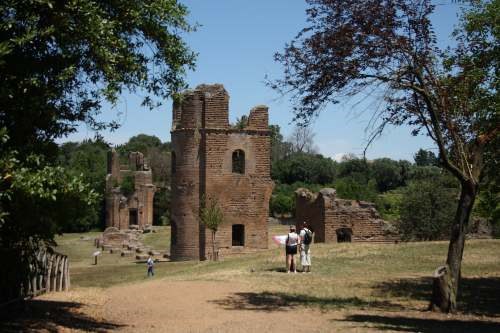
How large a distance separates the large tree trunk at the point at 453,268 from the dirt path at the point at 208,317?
35 centimetres

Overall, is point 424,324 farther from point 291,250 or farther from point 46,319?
point 291,250

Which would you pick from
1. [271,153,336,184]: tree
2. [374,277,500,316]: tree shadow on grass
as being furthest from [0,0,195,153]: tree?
[271,153,336,184]: tree

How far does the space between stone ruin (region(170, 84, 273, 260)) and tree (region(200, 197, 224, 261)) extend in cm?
34

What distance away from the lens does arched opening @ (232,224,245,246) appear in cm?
3250

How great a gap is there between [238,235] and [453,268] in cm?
2154

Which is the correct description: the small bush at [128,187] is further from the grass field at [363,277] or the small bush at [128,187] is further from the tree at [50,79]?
the tree at [50,79]

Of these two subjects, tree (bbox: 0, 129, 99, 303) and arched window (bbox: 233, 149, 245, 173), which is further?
arched window (bbox: 233, 149, 245, 173)

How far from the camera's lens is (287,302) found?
1355 cm

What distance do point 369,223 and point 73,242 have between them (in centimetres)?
2840

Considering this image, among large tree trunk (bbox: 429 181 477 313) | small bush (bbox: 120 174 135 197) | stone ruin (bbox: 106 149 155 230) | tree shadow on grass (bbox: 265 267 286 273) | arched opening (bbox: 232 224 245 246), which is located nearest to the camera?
large tree trunk (bbox: 429 181 477 313)

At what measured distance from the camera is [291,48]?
12.9m

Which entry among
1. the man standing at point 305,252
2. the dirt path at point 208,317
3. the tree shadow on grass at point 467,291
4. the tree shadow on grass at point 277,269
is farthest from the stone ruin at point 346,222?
the dirt path at point 208,317

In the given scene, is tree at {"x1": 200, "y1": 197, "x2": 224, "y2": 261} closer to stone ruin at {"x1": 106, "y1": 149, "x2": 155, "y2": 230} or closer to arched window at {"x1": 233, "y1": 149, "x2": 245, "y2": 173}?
arched window at {"x1": 233, "y1": 149, "x2": 245, "y2": 173}

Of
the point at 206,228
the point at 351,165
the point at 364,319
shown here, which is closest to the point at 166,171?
the point at 351,165
